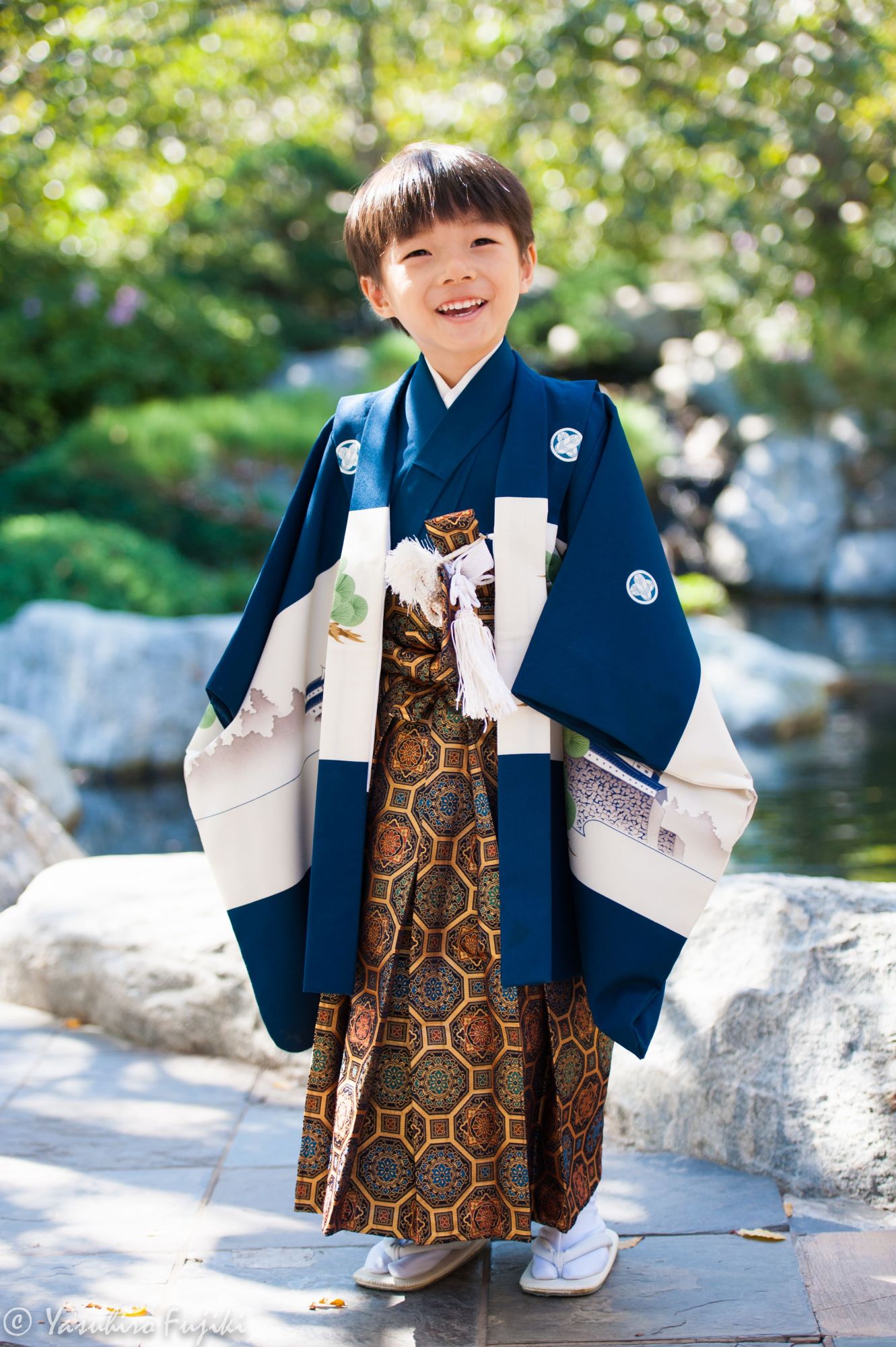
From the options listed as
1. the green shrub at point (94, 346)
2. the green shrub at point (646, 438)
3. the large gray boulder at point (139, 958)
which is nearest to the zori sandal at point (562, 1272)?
the large gray boulder at point (139, 958)

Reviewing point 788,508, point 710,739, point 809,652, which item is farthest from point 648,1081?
point 788,508

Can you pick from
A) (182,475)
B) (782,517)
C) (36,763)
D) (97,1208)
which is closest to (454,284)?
(97,1208)

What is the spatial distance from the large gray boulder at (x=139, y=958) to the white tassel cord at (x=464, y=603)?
1157 millimetres

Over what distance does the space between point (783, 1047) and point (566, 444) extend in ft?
3.58

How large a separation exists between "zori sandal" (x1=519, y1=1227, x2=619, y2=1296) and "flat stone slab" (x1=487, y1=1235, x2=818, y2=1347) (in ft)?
0.04

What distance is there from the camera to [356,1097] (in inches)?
73.8

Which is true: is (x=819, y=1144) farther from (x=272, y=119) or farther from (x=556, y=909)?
(x=272, y=119)

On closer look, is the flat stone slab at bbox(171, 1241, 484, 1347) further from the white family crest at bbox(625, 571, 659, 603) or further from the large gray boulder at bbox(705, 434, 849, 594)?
the large gray boulder at bbox(705, 434, 849, 594)

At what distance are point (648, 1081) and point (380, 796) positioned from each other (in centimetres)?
85

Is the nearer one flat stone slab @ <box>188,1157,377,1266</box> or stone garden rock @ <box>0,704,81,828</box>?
flat stone slab @ <box>188,1157,377,1266</box>

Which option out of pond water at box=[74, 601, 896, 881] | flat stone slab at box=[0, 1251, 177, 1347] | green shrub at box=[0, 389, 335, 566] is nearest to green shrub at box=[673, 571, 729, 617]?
pond water at box=[74, 601, 896, 881]

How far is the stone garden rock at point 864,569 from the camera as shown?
38.8ft

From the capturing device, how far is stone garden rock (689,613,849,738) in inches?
272

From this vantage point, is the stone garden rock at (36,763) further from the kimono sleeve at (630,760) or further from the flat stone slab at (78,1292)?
the kimono sleeve at (630,760)
